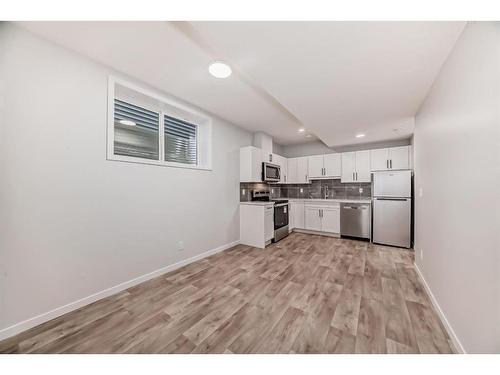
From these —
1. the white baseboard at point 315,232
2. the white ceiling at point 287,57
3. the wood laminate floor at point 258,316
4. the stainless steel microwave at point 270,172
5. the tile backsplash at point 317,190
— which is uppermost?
the white ceiling at point 287,57

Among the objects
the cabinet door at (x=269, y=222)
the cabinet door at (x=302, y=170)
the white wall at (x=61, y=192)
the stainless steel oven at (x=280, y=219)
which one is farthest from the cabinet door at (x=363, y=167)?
the white wall at (x=61, y=192)

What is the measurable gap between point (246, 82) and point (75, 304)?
9.79 ft

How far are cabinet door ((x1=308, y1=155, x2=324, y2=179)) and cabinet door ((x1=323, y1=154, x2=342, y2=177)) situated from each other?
0.37 feet

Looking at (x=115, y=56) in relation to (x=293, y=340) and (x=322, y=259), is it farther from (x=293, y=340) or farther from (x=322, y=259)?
(x=322, y=259)

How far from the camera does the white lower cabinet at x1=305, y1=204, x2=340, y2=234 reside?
4.53 meters

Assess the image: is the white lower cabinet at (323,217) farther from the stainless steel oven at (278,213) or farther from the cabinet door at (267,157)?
the cabinet door at (267,157)

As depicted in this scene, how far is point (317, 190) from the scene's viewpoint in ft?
17.9

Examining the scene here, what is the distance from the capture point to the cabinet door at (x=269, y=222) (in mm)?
3787

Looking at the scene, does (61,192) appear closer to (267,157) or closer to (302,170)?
(267,157)

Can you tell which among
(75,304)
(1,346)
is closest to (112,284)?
(75,304)

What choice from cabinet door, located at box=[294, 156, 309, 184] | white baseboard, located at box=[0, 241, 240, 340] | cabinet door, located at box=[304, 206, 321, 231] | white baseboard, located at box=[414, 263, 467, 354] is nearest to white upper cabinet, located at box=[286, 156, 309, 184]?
cabinet door, located at box=[294, 156, 309, 184]

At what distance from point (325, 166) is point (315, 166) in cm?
26

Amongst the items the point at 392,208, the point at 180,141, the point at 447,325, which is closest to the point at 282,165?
the point at 392,208

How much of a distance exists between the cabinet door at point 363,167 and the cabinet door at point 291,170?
1.53m
